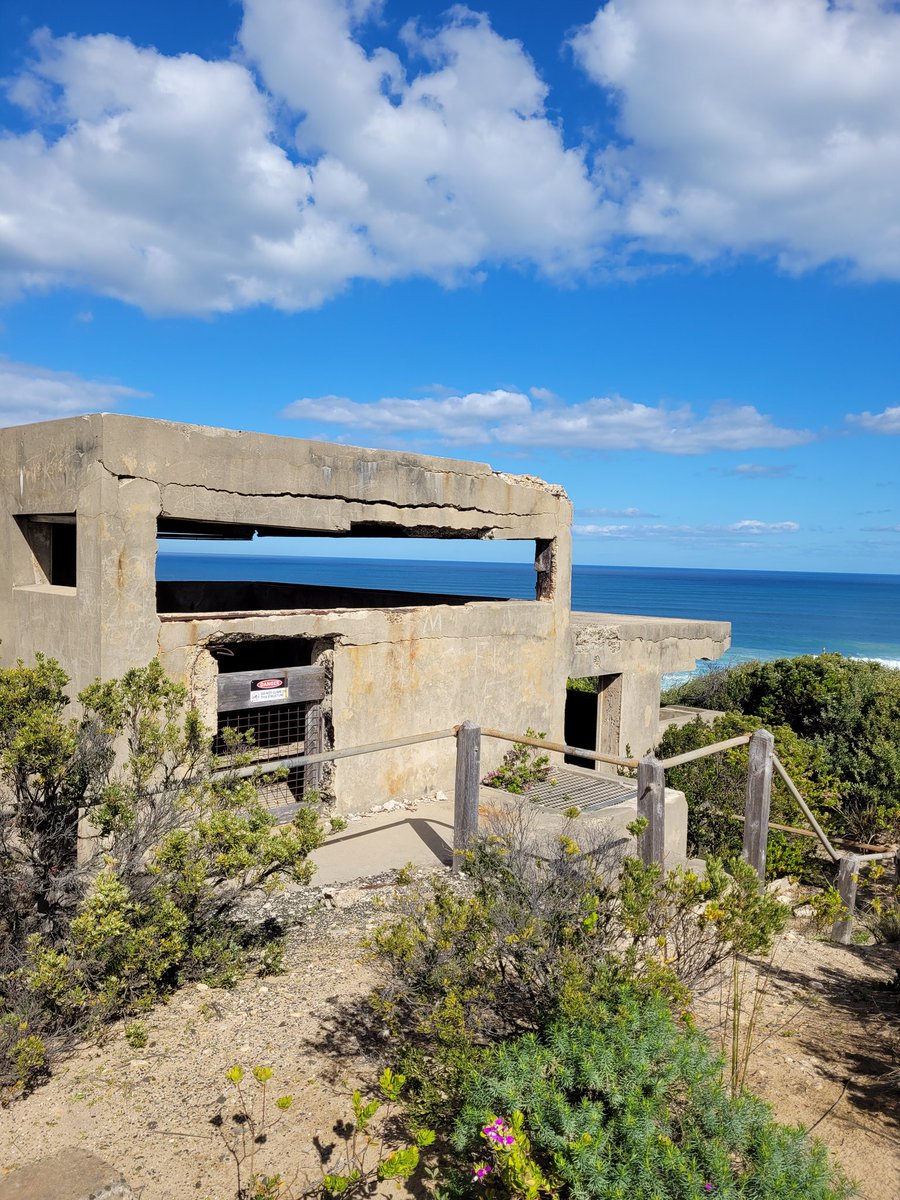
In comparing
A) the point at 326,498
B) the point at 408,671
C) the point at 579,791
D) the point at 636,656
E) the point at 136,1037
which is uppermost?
the point at 326,498

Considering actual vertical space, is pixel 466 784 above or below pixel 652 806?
below

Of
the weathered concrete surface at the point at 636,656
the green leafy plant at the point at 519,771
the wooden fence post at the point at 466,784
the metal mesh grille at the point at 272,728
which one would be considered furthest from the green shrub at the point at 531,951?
the weathered concrete surface at the point at 636,656

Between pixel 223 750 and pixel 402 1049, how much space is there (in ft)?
21.9

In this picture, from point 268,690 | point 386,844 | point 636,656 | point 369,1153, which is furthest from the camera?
point 636,656

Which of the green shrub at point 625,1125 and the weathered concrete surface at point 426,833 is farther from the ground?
the green shrub at point 625,1125

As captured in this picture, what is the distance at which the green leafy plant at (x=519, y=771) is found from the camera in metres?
9.74

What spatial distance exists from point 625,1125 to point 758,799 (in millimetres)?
4802

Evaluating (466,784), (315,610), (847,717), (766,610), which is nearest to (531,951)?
(466,784)

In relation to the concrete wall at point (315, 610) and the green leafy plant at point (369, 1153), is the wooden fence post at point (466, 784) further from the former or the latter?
the green leafy plant at point (369, 1153)

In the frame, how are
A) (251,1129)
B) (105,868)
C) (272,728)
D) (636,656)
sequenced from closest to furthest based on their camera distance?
(251,1129) → (105,868) → (272,728) → (636,656)

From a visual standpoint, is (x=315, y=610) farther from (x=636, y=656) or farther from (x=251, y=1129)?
(x=636, y=656)

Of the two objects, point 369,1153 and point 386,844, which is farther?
point 386,844

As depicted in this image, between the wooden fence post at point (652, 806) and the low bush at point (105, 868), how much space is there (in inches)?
97.2

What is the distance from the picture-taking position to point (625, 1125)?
277 centimetres
